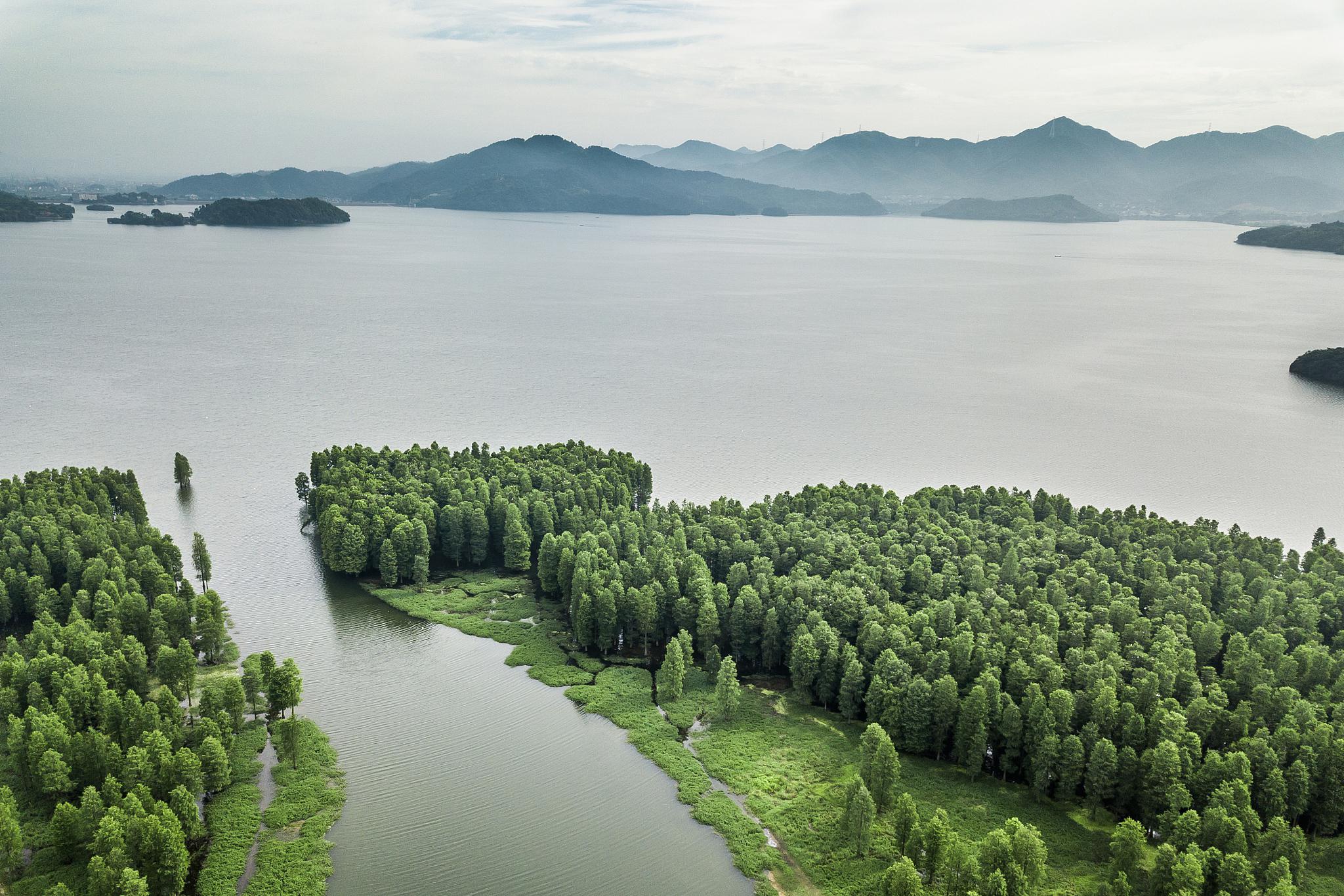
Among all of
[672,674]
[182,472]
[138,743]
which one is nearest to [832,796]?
[672,674]

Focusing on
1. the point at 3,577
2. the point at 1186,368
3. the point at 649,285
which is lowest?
the point at 3,577

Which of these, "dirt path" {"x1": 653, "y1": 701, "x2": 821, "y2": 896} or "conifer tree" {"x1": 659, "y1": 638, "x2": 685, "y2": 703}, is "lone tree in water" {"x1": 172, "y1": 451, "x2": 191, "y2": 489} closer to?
"conifer tree" {"x1": 659, "y1": 638, "x2": 685, "y2": 703}

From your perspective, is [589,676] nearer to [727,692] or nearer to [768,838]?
[727,692]

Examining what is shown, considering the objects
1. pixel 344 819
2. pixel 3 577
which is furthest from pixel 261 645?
pixel 344 819

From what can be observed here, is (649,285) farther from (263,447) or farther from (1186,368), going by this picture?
(263,447)

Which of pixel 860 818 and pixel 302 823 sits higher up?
pixel 860 818

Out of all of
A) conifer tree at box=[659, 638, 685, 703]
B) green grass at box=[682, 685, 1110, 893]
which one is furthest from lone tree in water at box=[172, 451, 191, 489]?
green grass at box=[682, 685, 1110, 893]
